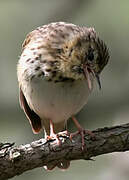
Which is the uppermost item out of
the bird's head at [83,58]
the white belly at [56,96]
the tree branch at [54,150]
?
the bird's head at [83,58]

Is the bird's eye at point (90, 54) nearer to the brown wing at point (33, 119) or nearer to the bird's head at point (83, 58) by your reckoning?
Result: the bird's head at point (83, 58)

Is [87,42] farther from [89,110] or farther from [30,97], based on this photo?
[89,110]

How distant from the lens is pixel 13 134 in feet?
32.4

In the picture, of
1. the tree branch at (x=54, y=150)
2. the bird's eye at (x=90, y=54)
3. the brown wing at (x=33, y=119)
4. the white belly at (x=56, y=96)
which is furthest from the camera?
the brown wing at (x=33, y=119)

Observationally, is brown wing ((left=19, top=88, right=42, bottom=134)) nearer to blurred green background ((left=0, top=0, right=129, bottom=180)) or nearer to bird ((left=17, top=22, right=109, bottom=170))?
bird ((left=17, top=22, right=109, bottom=170))

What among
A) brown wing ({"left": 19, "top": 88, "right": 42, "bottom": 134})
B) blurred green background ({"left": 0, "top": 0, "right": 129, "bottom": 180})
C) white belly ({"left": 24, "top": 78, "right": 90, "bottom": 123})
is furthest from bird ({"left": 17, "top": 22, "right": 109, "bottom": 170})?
blurred green background ({"left": 0, "top": 0, "right": 129, "bottom": 180})

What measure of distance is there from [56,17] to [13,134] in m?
1.65

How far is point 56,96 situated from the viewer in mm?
6832

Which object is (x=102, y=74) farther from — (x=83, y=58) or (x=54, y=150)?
(x=54, y=150)

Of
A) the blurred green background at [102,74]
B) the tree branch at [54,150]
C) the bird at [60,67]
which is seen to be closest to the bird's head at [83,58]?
the bird at [60,67]

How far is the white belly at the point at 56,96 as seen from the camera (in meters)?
6.77

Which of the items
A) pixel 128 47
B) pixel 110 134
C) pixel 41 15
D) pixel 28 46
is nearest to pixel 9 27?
pixel 41 15

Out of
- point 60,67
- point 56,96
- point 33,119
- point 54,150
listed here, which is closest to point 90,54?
point 60,67

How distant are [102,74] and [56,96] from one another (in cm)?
311
